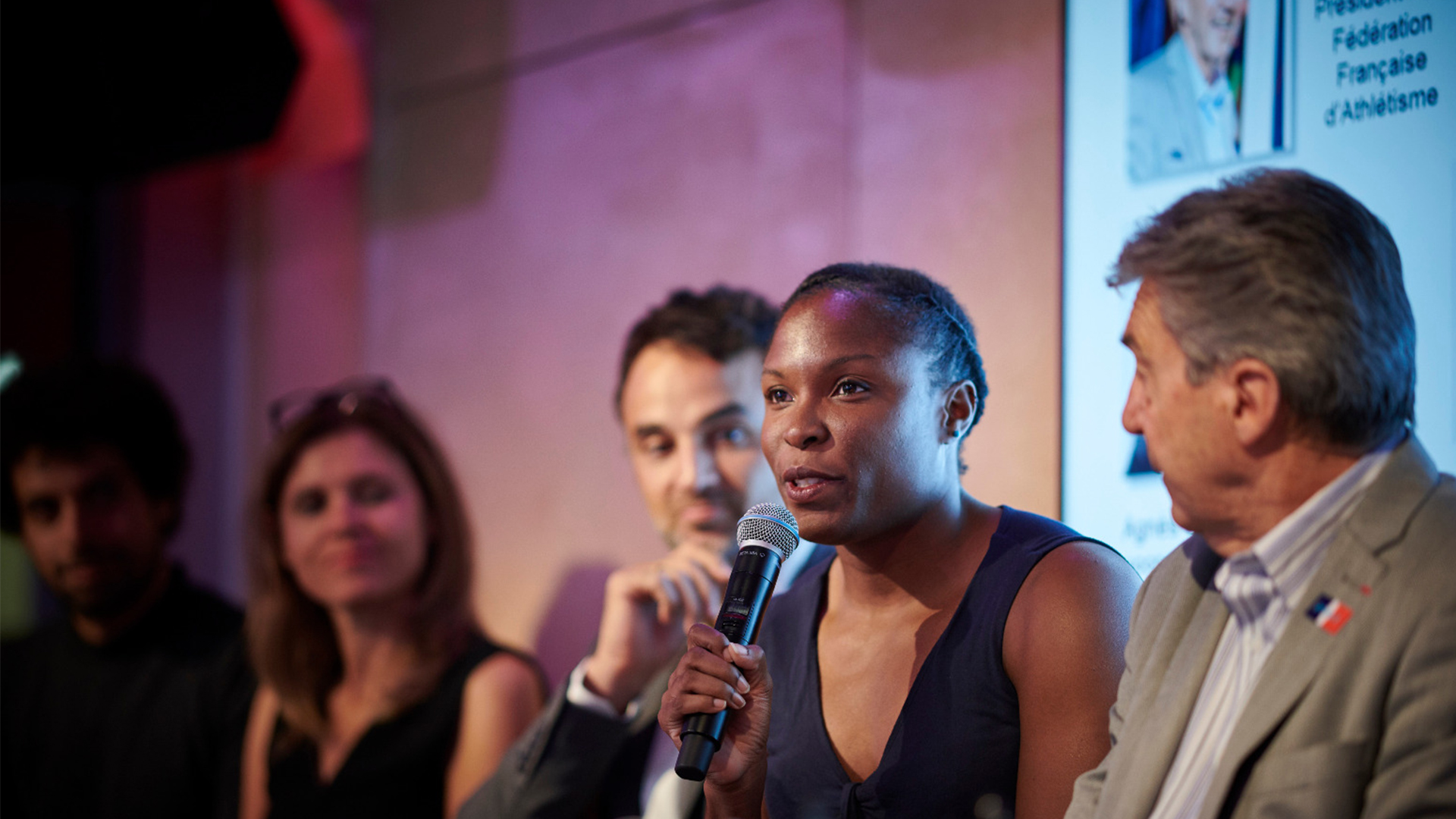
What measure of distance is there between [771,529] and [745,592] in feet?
0.46

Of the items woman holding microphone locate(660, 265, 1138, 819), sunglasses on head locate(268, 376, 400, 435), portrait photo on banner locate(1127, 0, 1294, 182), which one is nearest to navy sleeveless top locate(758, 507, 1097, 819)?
woman holding microphone locate(660, 265, 1138, 819)

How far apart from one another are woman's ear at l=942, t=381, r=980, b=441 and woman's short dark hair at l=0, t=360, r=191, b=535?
118 inches

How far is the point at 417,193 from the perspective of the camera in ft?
13.8

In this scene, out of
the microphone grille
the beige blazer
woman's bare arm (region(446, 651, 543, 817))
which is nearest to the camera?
the beige blazer

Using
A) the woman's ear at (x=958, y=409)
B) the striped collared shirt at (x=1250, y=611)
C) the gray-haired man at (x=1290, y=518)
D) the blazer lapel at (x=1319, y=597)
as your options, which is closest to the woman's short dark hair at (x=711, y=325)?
the woman's ear at (x=958, y=409)

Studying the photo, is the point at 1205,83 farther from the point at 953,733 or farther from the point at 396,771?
the point at 396,771

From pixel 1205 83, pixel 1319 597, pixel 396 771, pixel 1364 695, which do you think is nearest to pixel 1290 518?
pixel 1319 597

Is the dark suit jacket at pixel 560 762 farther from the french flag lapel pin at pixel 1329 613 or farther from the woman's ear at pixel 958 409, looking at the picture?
the french flag lapel pin at pixel 1329 613

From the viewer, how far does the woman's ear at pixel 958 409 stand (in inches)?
75.2

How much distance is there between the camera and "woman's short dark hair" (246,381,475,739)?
3072 mm

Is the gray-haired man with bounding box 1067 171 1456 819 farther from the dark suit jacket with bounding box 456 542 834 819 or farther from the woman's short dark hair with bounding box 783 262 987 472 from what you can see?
the dark suit jacket with bounding box 456 542 834 819

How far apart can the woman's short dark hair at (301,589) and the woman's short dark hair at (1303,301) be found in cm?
221

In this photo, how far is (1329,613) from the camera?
133 centimetres

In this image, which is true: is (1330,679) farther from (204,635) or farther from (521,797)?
(204,635)
